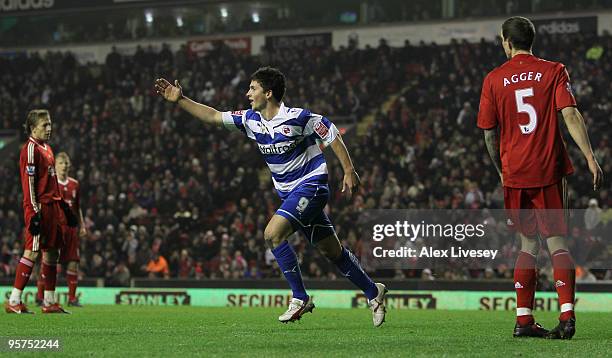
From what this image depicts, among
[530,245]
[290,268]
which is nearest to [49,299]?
[290,268]

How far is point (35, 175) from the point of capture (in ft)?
40.4

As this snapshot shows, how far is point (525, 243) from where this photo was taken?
7867 mm

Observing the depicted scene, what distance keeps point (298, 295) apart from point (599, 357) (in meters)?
3.59

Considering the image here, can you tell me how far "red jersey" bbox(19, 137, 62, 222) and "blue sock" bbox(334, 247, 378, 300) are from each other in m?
4.57

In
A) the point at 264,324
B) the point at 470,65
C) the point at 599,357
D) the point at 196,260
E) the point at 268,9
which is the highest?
the point at 268,9

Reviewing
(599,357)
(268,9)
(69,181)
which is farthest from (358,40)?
(599,357)

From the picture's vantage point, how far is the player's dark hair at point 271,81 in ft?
30.8

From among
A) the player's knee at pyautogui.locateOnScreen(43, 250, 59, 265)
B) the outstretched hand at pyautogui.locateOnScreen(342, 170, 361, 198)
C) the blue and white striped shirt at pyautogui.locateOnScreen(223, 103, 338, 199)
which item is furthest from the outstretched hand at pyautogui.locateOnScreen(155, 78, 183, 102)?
the player's knee at pyautogui.locateOnScreen(43, 250, 59, 265)

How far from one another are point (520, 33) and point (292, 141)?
2410 millimetres

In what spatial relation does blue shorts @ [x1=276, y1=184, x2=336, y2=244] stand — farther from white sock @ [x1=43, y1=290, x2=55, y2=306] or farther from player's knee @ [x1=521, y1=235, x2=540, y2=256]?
white sock @ [x1=43, y1=290, x2=55, y2=306]

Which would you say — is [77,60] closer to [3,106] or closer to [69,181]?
[3,106]

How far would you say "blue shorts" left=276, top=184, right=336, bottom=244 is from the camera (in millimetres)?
9070

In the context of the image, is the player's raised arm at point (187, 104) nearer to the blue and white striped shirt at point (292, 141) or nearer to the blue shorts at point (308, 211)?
the blue and white striped shirt at point (292, 141)

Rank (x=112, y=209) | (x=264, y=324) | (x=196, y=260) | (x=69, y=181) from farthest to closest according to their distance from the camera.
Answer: (x=112, y=209)
(x=196, y=260)
(x=69, y=181)
(x=264, y=324)
